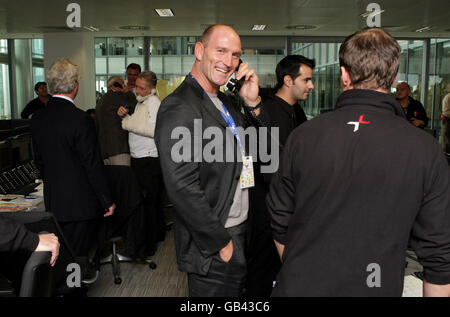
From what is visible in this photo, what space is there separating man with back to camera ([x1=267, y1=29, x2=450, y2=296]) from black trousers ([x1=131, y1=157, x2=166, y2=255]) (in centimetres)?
305

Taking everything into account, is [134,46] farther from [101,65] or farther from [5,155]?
[5,155]

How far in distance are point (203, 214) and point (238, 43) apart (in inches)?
28.2

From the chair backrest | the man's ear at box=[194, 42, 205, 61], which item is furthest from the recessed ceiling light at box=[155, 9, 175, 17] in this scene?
the chair backrest

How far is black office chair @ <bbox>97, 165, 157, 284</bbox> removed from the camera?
340cm

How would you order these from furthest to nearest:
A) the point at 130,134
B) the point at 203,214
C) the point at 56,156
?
the point at 130,134, the point at 56,156, the point at 203,214

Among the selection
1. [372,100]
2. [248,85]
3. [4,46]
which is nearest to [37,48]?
[4,46]

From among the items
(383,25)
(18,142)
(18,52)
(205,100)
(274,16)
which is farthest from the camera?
(18,52)

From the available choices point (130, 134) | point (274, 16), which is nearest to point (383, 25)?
point (274, 16)

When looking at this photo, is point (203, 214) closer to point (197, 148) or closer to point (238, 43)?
point (197, 148)

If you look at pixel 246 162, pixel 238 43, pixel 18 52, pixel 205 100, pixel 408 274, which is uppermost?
pixel 18 52

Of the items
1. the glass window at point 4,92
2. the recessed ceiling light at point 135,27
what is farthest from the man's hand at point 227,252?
the glass window at point 4,92

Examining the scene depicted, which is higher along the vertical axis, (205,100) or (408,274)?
(205,100)

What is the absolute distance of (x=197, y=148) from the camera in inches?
63.2

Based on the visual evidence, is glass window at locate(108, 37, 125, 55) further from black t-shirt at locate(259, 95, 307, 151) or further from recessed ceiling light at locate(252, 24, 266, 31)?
black t-shirt at locate(259, 95, 307, 151)
